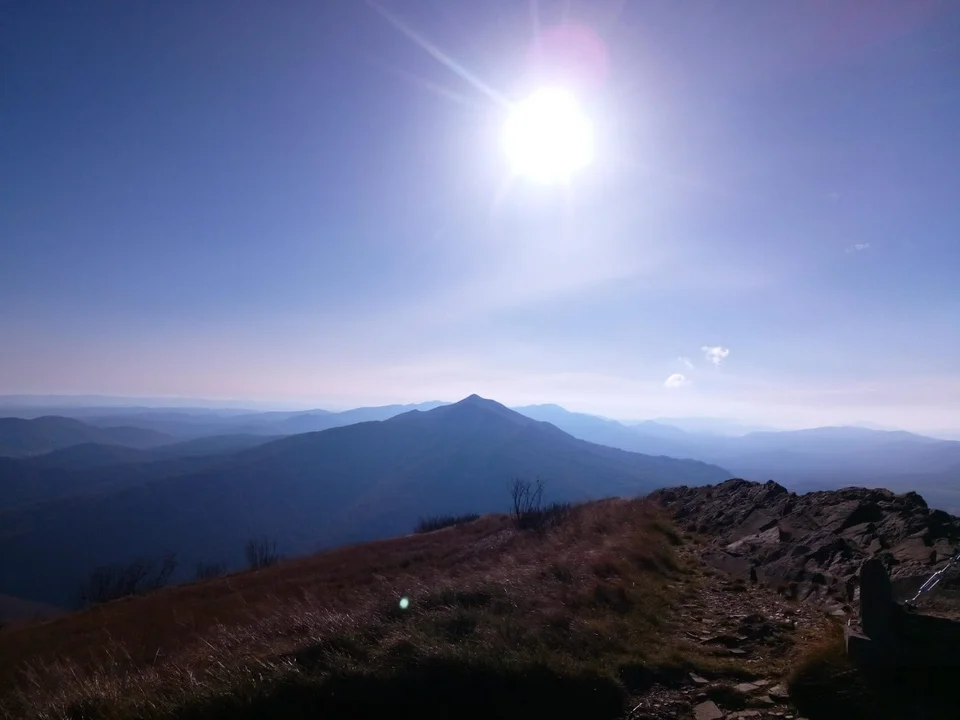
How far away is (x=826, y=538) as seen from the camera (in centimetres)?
1183

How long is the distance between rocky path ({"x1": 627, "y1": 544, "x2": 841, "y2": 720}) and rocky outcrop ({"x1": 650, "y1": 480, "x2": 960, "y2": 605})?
2.63ft

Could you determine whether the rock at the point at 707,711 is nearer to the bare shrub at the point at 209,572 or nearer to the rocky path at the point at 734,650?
the rocky path at the point at 734,650

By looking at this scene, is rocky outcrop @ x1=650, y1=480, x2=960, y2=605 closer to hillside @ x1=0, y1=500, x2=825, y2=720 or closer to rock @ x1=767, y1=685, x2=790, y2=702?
hillside @ x1=0, y1=500, x2=825, y2=720

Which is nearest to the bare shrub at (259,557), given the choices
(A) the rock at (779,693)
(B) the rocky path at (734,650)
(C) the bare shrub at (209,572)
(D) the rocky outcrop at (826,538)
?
(C) the bare shrub at (209,572)

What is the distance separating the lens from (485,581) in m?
9.51

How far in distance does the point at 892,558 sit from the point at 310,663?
1056 cm

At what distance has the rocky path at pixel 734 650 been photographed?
5.80 metres

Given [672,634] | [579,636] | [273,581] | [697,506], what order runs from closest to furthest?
1. [579,636]
2. [672,634]
3. [697,506]
4. [273,581]

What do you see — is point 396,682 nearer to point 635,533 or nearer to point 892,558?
point 892,558

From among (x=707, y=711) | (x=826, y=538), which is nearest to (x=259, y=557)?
(x=826, y=538)

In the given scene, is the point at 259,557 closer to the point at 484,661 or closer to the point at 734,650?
the point at 484,661

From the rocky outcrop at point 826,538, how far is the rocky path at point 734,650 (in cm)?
80

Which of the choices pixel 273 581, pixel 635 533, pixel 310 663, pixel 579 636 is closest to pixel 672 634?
pixel 579 636

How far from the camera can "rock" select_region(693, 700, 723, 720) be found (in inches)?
221
